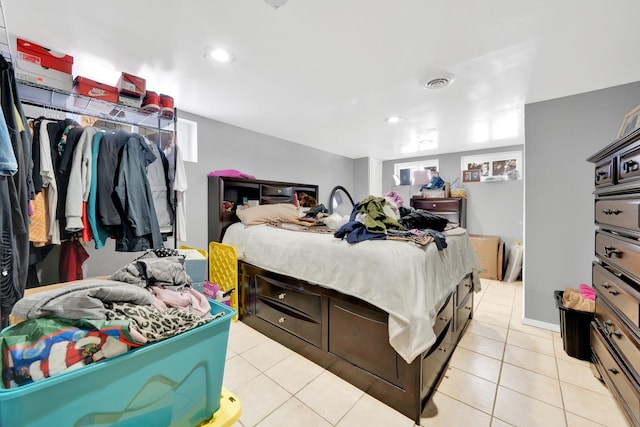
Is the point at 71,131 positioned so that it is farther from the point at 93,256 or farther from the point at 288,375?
the point at 288,375

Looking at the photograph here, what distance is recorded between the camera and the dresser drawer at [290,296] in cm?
189

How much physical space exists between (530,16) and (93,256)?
3.65 m

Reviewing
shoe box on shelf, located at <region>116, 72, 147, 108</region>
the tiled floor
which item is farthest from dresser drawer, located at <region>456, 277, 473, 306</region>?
shoe box on shelf, located at <region>116, 72, 147, 108</region>

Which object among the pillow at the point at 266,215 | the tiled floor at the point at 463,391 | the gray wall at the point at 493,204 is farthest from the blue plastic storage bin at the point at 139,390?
the gray wall at the point at 493,204

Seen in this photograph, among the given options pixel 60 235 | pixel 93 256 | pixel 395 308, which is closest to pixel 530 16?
pixel 395 308

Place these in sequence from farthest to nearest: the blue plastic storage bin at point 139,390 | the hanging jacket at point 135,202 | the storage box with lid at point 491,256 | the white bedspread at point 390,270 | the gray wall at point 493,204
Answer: the gray wall at point 493,204 → the storage box with lid at point 491,256 → the hanging jacket at point 135,202 → the white bedspread at point 390,270 → the blue plastic storage bin at point 139,390

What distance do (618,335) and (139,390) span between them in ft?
7.18

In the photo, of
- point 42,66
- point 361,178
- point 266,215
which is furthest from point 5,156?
point 361,178

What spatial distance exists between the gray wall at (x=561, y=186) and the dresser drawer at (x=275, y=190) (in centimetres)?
281

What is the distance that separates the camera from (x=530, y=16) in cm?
142

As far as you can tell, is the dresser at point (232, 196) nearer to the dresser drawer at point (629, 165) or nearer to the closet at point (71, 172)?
the closet at point (71, 172)

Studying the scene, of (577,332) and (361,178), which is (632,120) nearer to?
(577,332)

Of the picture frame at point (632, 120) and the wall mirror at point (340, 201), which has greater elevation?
the picture frame at point (632, 120)

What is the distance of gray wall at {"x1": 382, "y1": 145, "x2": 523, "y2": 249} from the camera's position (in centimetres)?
431
